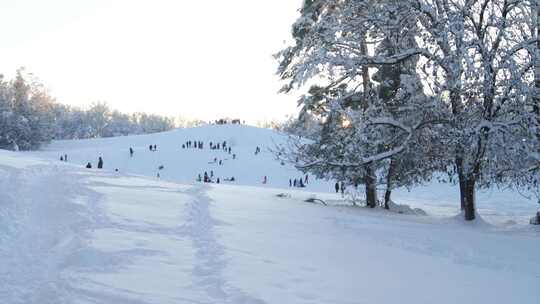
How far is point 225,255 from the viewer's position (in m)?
7.09

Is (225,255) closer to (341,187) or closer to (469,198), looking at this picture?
(469,198)

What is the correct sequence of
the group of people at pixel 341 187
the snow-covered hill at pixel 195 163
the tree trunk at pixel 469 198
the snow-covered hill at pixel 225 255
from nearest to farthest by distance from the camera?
the snow-covered hill at pixel 225 255
the tree trunk at pixel 469 198
the group of people at pixel 341 187
the snow-covered hill at pixel 195 163

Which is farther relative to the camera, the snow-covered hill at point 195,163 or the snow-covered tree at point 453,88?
the snow-covered hill at point 195,163

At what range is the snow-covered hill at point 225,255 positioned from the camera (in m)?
5.51

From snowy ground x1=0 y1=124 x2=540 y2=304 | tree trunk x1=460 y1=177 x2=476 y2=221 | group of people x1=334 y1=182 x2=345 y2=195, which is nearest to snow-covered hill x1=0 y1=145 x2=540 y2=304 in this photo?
snowy ground x1=0 y1=124 x2=540 y2=304

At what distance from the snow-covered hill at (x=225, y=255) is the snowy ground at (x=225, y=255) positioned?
21 millimetres

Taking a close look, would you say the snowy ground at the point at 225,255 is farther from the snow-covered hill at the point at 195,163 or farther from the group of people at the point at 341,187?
the snow-covered hill at the point at 195,163

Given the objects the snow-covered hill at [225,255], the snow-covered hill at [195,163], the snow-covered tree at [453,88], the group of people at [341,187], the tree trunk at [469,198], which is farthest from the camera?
the snow-covered hill at [195,163]

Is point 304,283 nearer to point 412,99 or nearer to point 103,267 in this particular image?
point 103,267

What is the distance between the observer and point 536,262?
30.3 feet

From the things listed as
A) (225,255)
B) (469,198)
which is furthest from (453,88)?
(225,255)

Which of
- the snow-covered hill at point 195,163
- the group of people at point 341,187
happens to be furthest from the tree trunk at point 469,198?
the snow-covered hill at point 195,163

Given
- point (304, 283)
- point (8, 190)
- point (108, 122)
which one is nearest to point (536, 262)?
point (304, 283)

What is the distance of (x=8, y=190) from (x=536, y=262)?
10441 millimetres
